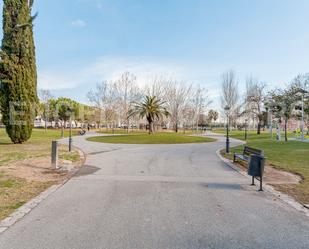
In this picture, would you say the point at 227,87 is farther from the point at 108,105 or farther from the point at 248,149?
the point at 248,149

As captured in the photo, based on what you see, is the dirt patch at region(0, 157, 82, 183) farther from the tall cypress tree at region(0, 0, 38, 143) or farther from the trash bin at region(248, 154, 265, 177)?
the tall cypress tree at region(0, 0, 38, 143)

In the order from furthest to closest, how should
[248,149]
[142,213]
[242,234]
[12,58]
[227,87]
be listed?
[227,87], [12,58], [248,149], [142,213], [242,234]

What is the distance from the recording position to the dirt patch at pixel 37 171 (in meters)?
7.41

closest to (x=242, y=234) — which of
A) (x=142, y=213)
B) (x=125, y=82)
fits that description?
(x=142, y=213)

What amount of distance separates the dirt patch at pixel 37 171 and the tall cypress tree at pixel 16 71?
8958 millimetres

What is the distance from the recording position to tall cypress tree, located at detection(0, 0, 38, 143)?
56.0 ft

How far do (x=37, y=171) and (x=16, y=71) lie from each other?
1204 cm

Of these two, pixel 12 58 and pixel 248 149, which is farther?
pixel 12 58

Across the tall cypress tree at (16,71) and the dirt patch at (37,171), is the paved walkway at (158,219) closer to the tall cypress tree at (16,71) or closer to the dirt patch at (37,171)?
the dirt patch at (37,171)

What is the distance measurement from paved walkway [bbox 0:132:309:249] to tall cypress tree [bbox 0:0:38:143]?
42.7ft

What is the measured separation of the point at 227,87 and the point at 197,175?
48.1 m

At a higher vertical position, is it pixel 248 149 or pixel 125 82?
pixel 125 82

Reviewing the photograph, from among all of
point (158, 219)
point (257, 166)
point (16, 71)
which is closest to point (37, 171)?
point (158, 219)

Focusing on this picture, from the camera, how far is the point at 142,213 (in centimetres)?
455
